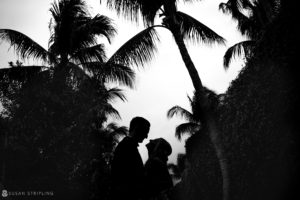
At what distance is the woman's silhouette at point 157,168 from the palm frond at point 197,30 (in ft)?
17.9

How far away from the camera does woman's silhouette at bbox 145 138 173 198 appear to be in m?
3.13

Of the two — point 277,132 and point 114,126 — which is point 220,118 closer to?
point 277,132

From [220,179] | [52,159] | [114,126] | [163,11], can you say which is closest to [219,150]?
[220,179]

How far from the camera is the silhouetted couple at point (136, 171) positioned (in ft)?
9.57

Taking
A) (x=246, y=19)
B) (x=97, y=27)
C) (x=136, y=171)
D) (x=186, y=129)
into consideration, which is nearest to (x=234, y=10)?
(x=246, y=19)

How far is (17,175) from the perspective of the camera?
11344 mm

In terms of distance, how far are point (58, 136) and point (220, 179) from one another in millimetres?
6905

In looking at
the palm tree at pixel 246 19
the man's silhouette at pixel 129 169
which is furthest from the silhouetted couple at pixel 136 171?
the palm tree at pixel 246 19

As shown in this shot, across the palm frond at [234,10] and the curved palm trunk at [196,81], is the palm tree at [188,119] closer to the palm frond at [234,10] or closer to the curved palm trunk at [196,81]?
the palm frond at [234,10]

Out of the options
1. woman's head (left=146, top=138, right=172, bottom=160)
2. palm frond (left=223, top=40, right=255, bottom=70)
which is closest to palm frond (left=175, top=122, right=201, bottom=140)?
palm frond (left=223, top=40, right=255, bottom=70)

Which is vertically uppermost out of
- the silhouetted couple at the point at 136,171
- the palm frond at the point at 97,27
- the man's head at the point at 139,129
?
the palm frond at the point at 97,27

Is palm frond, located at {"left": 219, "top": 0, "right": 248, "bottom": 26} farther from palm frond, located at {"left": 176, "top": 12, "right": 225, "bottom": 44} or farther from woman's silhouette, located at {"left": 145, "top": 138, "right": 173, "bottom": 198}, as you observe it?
woman's silhouette, located at {"left": 145, "top": 138, "right": 173, "bottom": 198}

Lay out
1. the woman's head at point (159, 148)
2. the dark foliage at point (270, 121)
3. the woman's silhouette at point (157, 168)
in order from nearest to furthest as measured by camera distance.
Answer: the woman's silhouette at point (157, 168)
the woman's head at point (159, 148)
the dark foliage at point (270, 121)

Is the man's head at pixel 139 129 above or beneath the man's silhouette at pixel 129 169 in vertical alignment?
above
